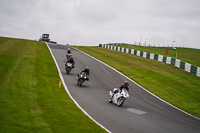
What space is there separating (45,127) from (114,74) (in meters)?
18.7

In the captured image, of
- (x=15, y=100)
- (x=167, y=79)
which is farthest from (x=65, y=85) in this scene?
(x=167, y=79)

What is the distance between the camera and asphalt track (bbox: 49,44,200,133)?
12.9 meters

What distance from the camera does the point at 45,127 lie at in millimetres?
10359

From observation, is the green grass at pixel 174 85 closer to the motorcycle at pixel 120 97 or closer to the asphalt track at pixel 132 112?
the asphalt track at pixel 132 112

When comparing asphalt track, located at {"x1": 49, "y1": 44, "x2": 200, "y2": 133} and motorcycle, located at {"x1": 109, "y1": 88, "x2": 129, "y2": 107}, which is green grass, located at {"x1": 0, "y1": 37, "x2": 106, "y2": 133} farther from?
motorcycle, located at {"x1": 109, "y1": 88, "x2": 129, "y2": 107}

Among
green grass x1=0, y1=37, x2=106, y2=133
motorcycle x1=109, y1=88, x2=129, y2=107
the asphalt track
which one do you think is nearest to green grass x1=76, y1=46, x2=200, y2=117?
the asphalt track

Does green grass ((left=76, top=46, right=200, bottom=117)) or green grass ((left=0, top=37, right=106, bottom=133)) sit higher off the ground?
green grass ((left=0, top=37, right=106, bottom=133))

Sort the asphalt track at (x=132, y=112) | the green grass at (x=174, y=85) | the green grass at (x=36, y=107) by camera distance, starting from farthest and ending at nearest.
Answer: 1. the green grass at (x=174, y=85)
2. the asphalt track at (x=132, y=112)
3. the green grass at (x=36, y=107)

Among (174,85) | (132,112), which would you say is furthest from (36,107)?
(174,85)

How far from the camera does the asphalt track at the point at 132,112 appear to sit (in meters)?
12.9

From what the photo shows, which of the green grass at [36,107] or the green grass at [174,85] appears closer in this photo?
the green grass at [36,107]

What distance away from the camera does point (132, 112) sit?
51.2 feet

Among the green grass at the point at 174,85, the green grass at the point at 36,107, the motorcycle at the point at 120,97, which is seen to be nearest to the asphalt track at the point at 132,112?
the motorcycle at the point at 120,97

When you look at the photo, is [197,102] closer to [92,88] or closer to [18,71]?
[92,88]
